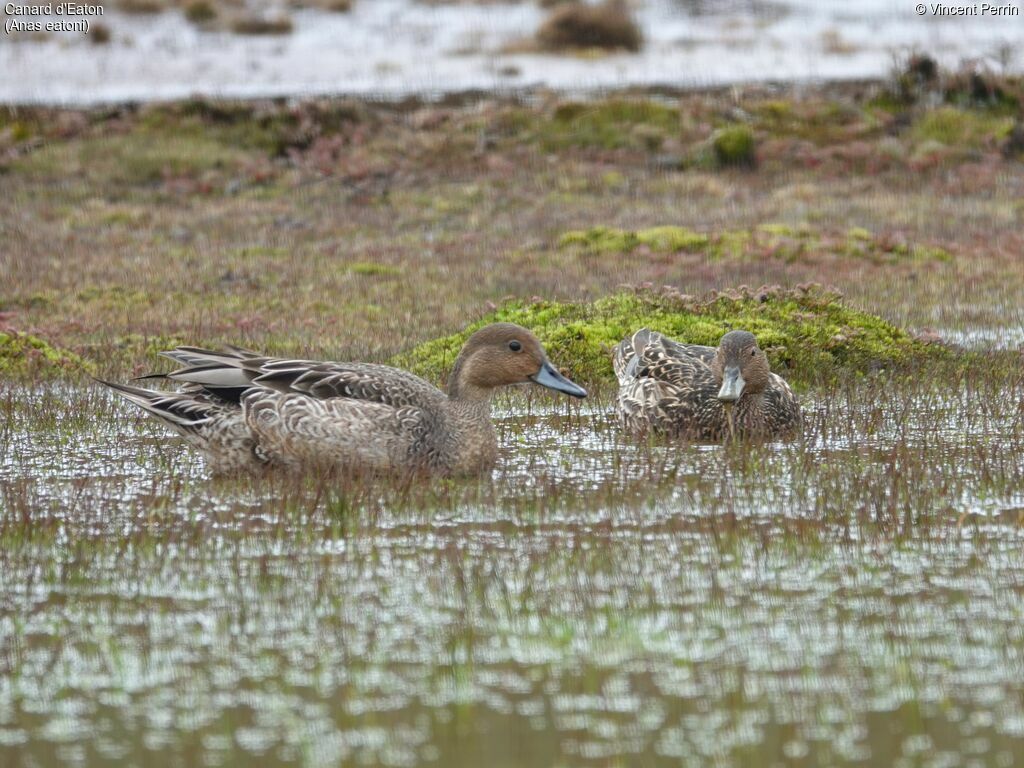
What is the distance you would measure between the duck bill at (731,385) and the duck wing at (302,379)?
6.07ft

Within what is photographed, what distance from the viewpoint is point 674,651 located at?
611cm

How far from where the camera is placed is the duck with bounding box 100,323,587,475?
8852mm

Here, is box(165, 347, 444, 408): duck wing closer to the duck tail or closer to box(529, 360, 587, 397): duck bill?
the duck tail

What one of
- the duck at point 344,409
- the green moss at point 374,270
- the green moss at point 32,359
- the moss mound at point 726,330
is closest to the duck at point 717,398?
the duck at point 344,409

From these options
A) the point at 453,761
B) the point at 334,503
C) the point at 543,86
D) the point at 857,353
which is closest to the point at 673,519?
the point at 334,503

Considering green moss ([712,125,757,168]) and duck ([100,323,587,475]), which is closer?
duck ([100,323,587,475])

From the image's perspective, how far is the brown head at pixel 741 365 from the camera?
32.4 feet

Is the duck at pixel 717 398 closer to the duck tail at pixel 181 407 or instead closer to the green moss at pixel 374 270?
the duck tail at pixel 181 407

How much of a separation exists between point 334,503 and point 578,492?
1364mm

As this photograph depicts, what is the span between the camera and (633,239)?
19.4 metres

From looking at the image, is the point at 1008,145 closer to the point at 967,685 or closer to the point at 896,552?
the point at 896,552

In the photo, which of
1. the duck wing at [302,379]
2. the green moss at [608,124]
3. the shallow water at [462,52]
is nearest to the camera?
the duck wing at [302,379]

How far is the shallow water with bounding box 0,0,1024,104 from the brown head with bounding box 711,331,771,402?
21.9 meters

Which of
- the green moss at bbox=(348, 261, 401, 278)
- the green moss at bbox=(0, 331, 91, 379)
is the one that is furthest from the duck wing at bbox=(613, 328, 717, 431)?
the green moss at bbox=(348, 261, 401, 278)
